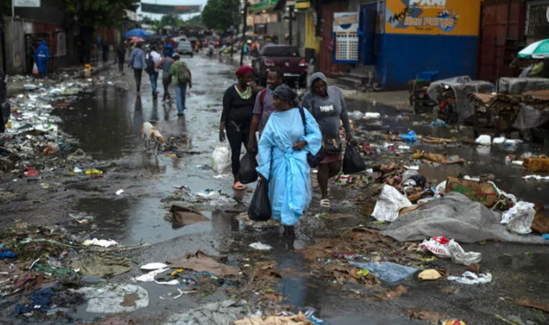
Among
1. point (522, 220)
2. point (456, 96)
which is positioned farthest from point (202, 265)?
point (456, 96)

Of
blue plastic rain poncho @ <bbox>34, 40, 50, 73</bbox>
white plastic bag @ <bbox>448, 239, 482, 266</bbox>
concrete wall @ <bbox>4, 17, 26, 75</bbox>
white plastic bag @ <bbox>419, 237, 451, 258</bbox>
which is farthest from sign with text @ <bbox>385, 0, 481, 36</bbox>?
white plastic bag @ <bbox>448, 239, 482, 266</bbox>

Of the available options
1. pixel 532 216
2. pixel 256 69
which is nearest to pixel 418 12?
pixel 256 69

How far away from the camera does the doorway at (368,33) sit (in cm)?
2636

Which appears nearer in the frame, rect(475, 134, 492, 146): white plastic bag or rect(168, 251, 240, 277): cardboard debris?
rect(168, 251, 240, 277): cardboard debris

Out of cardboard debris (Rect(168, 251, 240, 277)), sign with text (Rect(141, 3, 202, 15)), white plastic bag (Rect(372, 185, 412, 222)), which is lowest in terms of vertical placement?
cardboard debris (Rect(168, 251, 240, 277))

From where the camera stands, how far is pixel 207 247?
6.74 m

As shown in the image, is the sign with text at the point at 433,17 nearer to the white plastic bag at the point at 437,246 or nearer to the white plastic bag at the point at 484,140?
the white plastic bag at the point at 484,140

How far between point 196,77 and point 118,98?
1117 centimetres

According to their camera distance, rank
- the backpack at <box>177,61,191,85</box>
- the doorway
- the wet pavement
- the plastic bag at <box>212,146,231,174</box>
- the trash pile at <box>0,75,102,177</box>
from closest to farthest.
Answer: the wet pavement, the plastic bag at <box>212,146,231,174</box>, the trash pile at <box>0,75,102,177</box>, the backpack at <box>177,61,191,85</box>, the doorway

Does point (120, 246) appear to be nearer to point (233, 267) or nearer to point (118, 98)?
point (233, 267)

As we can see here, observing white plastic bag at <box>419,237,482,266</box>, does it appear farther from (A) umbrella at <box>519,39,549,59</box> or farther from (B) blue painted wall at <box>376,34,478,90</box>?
(B) blue painted wall at <box>376,34,478,90</box>

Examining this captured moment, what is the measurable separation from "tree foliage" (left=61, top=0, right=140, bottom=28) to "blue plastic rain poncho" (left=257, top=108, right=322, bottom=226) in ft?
113

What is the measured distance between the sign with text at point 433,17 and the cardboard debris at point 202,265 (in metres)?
20.7

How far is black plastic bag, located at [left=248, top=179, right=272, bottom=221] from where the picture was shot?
6.88 m
